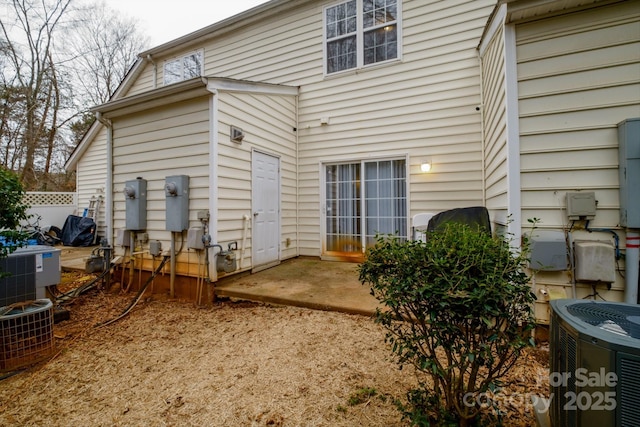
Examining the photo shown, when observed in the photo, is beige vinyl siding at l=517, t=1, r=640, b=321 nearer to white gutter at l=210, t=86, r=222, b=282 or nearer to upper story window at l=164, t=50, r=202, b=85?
white gutter at l=210, t=86, r=222, b=282

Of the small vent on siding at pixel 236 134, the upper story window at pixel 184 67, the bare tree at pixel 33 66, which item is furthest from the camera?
the bare tree at pixel 33 66

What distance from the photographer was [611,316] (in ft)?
4.21

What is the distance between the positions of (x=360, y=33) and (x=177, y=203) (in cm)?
472

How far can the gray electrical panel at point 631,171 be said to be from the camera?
2250mm

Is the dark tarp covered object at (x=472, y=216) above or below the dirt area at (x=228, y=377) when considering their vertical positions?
above

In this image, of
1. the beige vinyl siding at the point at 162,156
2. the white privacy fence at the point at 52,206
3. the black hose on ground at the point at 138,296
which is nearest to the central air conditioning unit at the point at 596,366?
the beige vinyl siding at the point at 162,156

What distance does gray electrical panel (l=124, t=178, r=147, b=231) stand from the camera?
4551 millimetres

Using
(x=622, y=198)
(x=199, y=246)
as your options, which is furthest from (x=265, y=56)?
(x=622, y=198)

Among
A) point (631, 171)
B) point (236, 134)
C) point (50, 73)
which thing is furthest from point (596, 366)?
point (50, 73)

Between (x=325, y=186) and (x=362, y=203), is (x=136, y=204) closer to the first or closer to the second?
(x=325, y=186)

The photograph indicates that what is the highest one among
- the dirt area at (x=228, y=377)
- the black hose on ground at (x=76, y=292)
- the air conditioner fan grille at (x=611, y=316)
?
the air conditioner fan grille at (x=611, y=316)

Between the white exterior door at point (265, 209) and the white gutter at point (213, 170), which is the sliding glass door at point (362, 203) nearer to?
the white exterior door at point (265, 209)

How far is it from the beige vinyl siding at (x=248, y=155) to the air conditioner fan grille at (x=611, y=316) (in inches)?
152

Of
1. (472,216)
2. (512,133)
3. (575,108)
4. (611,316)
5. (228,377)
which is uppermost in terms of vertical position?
(575,108)
